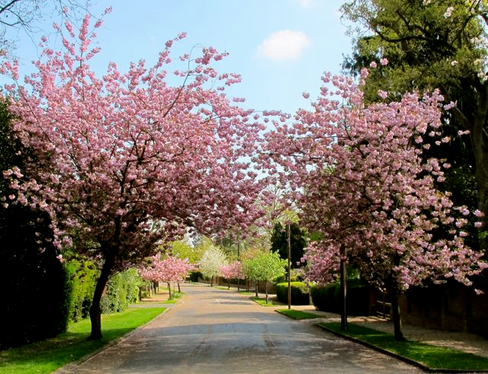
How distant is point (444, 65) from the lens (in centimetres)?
Answer: 1805

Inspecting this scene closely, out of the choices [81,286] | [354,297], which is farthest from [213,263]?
[81,286]

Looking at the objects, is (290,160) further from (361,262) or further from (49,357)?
(49,357)

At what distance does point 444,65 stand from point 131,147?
10.3m

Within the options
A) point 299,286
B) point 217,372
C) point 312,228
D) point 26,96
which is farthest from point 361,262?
point 299,286

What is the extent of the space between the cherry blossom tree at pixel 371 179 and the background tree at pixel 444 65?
2.34 m

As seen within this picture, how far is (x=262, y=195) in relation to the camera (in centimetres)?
1745

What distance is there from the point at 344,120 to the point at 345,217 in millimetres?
2873

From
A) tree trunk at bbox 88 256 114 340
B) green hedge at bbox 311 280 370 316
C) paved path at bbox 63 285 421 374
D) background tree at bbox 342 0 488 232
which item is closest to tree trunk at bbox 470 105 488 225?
background tree at bbox 342 0 488 232

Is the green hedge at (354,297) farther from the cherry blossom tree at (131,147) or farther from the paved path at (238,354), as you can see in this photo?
the cherry blossom tree at (131,147)

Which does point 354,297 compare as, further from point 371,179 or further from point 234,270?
point 234,270

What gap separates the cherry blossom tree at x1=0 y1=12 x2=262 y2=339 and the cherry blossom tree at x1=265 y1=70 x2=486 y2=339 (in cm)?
164

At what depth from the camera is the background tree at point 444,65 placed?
59.1ft

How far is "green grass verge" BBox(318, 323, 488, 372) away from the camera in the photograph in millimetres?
12938

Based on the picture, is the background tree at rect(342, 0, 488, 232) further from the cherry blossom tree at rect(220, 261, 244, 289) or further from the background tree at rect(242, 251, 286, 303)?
the cherry blossom tree at rect(220, 261, 244, 289)
